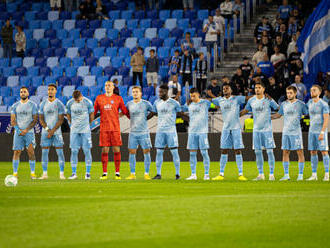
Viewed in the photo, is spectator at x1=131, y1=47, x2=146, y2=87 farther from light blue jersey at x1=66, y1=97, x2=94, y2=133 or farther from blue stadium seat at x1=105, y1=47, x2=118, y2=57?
light blue jersey at x1=66, y1=97, x2=94, y2=133

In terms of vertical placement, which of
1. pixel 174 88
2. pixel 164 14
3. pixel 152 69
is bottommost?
pixel 174 88

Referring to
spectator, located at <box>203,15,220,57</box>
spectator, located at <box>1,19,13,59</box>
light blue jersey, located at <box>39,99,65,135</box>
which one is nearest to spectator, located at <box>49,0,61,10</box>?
spectator, located at <box>1,19,13,59</box>

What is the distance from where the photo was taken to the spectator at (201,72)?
74.5 ft

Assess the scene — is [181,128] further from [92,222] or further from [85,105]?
[92,222]

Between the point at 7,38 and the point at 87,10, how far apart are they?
147 inches

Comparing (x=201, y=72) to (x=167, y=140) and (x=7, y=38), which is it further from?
(x=7, y=38)

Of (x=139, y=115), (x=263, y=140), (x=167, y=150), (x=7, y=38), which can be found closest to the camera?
(x=263, y=140)

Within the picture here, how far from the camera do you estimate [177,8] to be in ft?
104

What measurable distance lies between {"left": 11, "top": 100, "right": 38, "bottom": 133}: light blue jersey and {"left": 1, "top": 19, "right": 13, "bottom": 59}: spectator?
14.1m

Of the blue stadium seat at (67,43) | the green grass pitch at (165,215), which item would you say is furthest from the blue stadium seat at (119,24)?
the green grass pitch at (165,215)

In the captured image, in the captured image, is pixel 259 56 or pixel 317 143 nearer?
pixel 317 143

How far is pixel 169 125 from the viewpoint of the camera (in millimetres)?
14227

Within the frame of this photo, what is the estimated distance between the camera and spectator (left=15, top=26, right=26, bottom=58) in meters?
28.1

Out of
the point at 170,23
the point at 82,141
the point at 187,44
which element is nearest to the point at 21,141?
the point at 82,141
